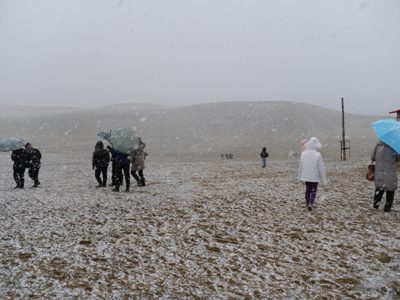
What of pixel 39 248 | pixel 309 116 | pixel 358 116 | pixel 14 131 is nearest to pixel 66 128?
pixel 14 131

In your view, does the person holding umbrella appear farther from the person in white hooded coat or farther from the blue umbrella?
the person in white hooded coat

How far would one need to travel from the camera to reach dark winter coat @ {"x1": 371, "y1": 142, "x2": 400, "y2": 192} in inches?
427

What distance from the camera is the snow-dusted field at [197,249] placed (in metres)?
6.24

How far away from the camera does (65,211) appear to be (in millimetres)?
11891

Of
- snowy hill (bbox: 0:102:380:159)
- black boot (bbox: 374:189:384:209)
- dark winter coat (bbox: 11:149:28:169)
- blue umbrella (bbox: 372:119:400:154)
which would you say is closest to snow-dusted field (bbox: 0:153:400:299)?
black boot (bbox: 374:189:384:209)

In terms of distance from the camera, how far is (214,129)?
8944cm

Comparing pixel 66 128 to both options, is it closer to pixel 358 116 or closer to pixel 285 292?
pixel 358 116

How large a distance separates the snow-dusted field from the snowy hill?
48.1m

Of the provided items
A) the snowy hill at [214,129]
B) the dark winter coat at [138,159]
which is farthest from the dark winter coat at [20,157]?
the snowy hill at [214,129]

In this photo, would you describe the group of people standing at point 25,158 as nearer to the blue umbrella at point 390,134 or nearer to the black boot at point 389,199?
the blue umbrella at point 390,134

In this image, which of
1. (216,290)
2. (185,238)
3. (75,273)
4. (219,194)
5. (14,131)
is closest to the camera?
(216,290)

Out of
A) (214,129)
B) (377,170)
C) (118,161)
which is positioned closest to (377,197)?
(377,170)

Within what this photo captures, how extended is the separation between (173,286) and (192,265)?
102 centimetres

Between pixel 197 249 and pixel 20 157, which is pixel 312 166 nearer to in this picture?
pixel 197 249
